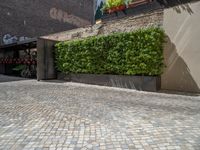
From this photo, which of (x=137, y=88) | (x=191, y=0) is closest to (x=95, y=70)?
(x=137, y=88)

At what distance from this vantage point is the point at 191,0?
30.5 ft

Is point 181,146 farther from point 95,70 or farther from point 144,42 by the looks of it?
point 95,70

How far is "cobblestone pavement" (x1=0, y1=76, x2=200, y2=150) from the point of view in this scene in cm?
357

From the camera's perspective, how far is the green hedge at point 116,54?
9.50m

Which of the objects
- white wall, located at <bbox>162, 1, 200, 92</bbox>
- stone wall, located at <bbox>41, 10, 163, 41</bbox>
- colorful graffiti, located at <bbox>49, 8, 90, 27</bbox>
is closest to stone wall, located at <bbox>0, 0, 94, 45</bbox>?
colorful graffiti, located at <bbox>49, 8, 90, 27</bbox>

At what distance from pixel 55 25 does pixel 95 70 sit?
15.2 meters

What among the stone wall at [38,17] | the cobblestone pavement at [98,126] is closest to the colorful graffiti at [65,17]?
the stone wall at [38,17]

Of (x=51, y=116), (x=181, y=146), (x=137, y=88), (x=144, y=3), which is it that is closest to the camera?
(x=181, y=146)

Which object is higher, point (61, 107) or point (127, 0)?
point (127, 0)

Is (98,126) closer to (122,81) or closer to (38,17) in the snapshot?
(122,81)

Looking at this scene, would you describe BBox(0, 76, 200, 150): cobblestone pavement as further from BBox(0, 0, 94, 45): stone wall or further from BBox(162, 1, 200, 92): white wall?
BBox(0, 0, 94, 45): stone wall

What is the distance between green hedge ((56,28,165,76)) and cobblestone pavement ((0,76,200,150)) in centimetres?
347

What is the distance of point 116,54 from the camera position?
10.9m

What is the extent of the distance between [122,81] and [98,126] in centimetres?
645
